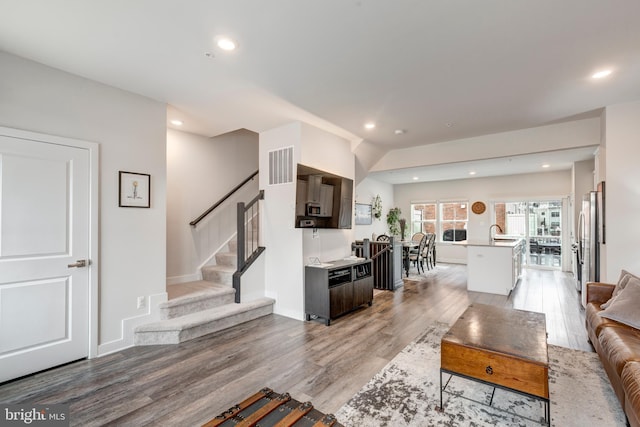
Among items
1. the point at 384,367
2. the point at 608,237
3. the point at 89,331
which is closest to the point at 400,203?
the point at 608,237

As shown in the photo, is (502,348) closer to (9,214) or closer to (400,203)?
(9,214)

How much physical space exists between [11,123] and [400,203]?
9.89 meters

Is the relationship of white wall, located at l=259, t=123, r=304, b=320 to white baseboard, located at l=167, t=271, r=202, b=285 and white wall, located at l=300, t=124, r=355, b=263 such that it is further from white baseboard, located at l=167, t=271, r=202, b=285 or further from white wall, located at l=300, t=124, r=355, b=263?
white baseboard, located at l=167, t=271, r=202, b=285

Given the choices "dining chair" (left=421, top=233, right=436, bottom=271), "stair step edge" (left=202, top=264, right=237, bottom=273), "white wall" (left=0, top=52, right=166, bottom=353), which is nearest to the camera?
"white wall" (left=0, top=52, right=166, bottom=353)

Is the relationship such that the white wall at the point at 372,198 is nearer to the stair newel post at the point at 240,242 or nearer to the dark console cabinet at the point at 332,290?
the dark console cabinet at the point at 332,290

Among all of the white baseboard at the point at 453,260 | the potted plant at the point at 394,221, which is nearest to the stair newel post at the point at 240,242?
the potted plant at the point at 394,221

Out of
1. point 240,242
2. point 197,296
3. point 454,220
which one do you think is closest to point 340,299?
point 240,242

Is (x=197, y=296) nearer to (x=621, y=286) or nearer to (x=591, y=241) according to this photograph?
(x=621, y=286)

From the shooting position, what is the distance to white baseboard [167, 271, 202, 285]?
15.0 ft

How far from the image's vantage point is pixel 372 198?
9.34 m

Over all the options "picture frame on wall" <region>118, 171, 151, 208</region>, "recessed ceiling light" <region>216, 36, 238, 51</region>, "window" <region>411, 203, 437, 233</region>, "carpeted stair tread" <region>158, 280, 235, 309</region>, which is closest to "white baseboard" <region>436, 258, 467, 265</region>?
"window" <region>411, 203, 437, 233</region>

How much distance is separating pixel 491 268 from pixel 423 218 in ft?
15.9

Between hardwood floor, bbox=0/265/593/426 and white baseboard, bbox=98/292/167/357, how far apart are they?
10cm

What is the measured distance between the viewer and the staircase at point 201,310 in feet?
10.8
